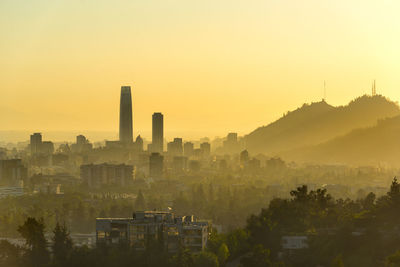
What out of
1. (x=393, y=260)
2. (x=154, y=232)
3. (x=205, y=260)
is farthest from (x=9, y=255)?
(x=393, y=260)

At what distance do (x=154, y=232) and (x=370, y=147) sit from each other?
15003 centimetres

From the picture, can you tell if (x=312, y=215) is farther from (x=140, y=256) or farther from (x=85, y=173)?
(x=85, y=173)

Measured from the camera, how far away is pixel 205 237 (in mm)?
45906

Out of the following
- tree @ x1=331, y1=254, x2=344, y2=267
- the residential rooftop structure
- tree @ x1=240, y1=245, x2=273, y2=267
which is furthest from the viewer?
the residential rooftop structure

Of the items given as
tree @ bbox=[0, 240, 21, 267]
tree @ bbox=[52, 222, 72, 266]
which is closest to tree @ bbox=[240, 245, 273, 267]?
tree @ bbox=[52, 222, 72, 266]

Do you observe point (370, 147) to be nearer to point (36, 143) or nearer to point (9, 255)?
point (36, 143)

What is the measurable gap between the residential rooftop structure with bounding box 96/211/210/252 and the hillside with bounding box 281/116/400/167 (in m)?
137

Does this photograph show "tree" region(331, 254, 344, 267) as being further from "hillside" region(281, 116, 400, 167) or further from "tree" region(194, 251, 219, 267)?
"hillside" region(281, 116, 400, 167)

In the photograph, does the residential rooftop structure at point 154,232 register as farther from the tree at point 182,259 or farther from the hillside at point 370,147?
the hillside at point 370,147

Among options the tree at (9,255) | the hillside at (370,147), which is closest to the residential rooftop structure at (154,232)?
the tree at (9,255)

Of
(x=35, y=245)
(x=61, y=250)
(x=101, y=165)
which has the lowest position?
(x=61, y=250)

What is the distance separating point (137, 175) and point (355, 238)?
102974 mm

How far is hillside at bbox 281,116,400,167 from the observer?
18438 centimetres

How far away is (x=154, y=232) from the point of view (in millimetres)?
45406
